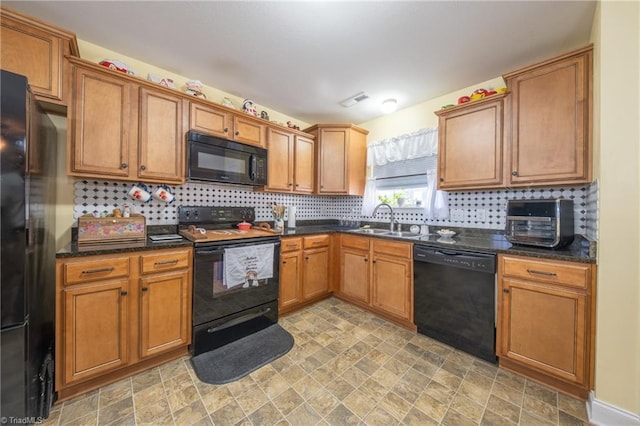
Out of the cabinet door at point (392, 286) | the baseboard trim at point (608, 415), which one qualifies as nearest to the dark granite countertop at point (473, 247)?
the cabinet door at point (392, 286)

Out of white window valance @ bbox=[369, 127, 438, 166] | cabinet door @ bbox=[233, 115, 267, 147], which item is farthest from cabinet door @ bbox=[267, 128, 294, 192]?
white window valance @ bbox=[369, 127, 438, 166]

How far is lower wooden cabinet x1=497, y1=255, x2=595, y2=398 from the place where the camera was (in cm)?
147

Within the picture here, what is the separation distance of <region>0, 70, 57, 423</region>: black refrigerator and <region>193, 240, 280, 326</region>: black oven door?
0.82 metres

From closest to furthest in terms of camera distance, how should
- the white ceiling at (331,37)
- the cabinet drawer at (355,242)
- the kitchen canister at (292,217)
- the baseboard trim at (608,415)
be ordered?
the baseboard trim at (608,415), the white ceiling at (331,37), the cabinet drawer at (355,242), the kitchen canister at (292,217)

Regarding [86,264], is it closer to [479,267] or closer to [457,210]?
[479,267]

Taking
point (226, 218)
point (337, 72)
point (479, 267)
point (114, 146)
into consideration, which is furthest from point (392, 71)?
point (114, 146)

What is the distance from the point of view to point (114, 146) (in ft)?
5.88

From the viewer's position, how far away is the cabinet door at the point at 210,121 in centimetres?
217

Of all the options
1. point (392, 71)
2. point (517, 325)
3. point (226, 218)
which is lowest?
point (517, 325)

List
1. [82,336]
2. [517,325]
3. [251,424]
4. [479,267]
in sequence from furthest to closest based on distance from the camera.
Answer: [479,267] → [517,325] → [82,336] → [251,424]

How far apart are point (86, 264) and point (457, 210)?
A: 10.5ft

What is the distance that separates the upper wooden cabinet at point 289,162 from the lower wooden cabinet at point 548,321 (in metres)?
2.22

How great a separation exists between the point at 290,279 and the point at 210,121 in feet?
5.91

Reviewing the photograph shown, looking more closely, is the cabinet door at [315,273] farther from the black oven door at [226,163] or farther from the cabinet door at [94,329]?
the cabinet door at [94,329]
